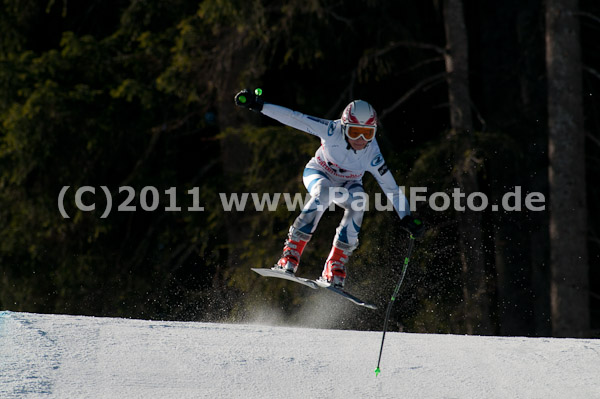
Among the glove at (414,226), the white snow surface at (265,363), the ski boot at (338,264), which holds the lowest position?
the white snow surface at (265,363)

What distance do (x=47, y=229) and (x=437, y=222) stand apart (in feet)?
19.5

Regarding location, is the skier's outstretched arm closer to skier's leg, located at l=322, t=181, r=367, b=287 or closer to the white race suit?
the white race suit

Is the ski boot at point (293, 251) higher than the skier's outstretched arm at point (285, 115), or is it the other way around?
the skier's outstretched arm at point (285, 115)

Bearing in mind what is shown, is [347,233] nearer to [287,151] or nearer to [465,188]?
[287,151]

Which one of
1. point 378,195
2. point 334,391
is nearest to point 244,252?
point 378,195

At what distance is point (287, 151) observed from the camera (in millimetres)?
12672

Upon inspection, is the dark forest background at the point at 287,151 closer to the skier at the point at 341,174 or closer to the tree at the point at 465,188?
the tree at the point at 465,188

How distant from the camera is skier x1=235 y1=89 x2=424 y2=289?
24.7 feet

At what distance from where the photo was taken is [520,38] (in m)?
13.9

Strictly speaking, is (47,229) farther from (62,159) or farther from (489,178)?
(489,178)

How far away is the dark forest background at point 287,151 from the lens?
12742mm

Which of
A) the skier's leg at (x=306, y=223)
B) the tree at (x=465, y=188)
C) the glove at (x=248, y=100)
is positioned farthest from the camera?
the tree at (x=465, y=188)

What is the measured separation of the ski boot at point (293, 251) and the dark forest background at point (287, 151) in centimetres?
451

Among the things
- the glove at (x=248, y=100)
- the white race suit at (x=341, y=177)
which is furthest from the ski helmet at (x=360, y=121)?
the glove at (x=248, y=100)
